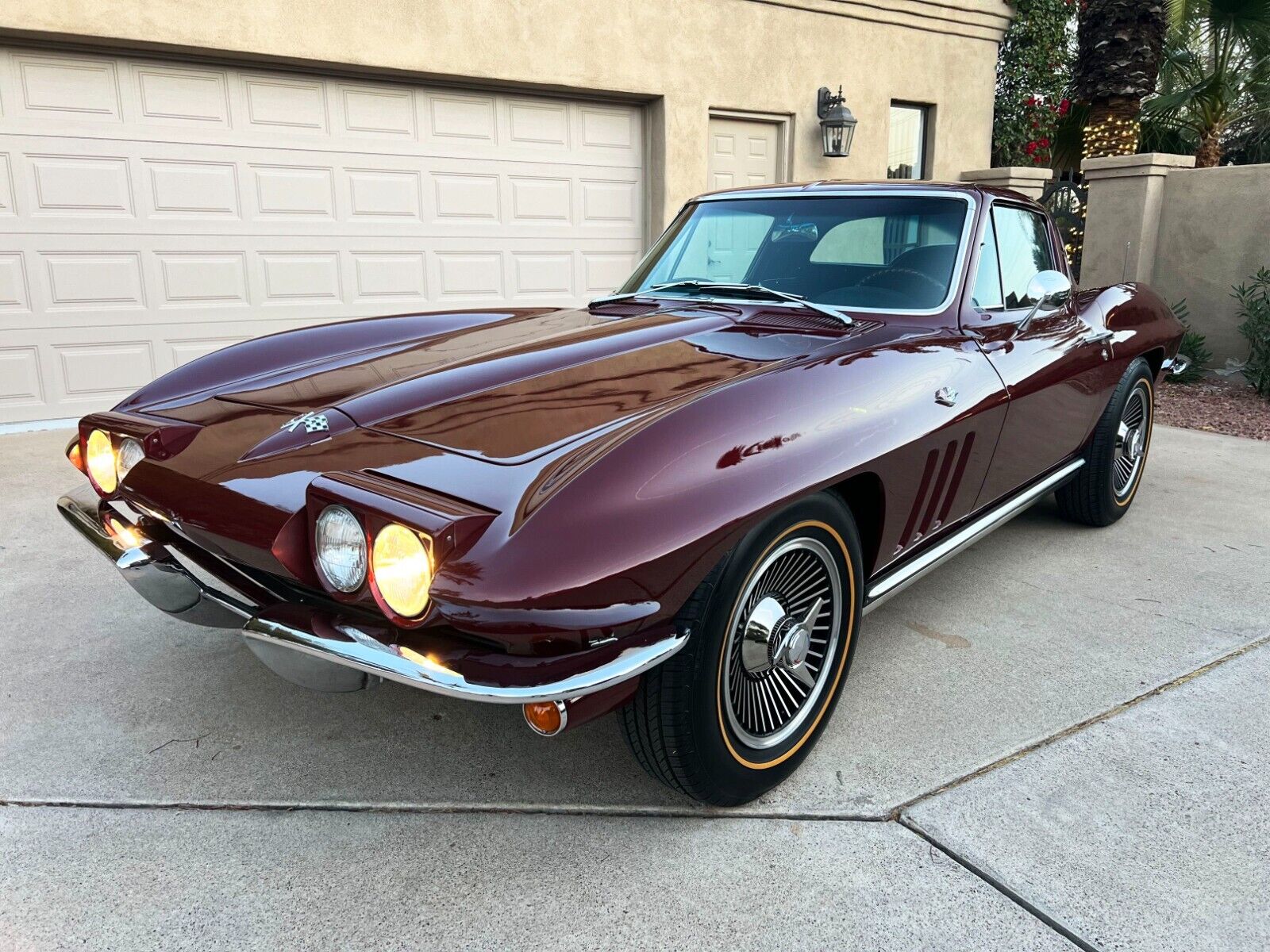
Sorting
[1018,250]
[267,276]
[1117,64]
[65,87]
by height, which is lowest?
[267,276]

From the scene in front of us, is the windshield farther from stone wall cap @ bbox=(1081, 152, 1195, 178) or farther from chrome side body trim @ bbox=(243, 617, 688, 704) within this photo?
stone wall cap @ bbox=(1081, 152, 1195, 178)

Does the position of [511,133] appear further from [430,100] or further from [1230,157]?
[1230,157]

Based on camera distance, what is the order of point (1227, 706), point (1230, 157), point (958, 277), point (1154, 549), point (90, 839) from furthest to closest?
point (1230, 157)
point (1154, 549)
point (958, 277)
point (1227, 706)
point (90, 839)

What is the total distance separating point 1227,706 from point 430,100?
6561 mm

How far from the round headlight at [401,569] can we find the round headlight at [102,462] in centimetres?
122

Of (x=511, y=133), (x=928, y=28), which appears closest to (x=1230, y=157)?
(x=928, y=28)

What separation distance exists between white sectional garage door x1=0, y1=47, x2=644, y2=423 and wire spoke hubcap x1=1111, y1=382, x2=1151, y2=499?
4.83 meters

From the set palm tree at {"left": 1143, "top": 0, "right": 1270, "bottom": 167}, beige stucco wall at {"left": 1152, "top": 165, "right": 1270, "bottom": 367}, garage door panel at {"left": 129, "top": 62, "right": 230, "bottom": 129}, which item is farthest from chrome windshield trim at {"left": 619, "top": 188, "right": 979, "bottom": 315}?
palm tree at {"left": 1143, "top": 0, "right": 1270, "bottom": 167}

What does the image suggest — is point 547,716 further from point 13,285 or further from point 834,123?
point 834,123

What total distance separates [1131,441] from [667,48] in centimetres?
538

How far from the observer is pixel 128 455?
97.3 inches

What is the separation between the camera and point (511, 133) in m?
7.52

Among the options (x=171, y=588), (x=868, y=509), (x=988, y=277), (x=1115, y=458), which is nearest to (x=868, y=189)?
(x=988, y=277)

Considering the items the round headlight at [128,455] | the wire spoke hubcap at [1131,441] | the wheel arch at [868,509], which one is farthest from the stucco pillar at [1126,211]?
the round headlight at [128,455]
